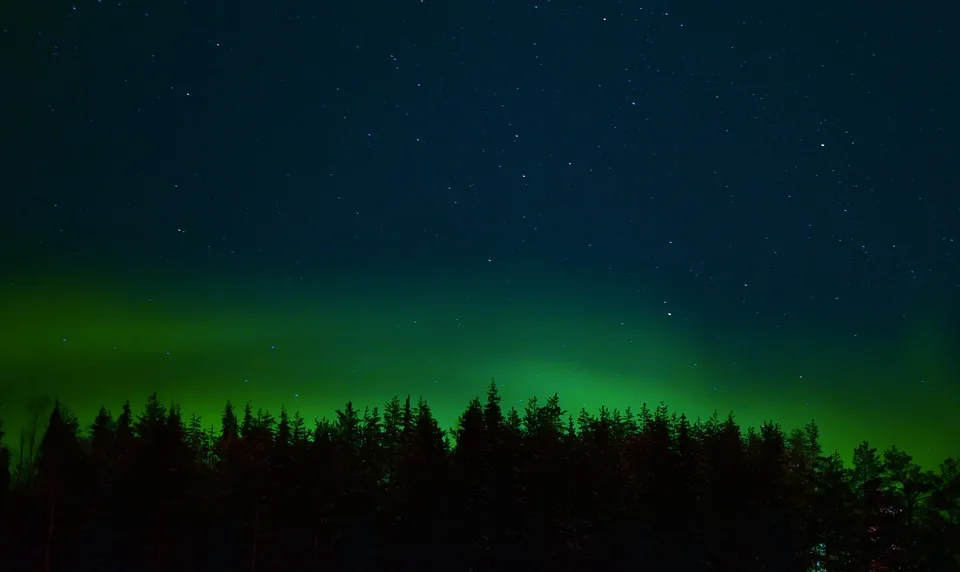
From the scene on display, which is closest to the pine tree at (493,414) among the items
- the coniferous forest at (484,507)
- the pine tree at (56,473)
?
the coniferous forest at (484,507)

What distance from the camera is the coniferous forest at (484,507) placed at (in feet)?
167

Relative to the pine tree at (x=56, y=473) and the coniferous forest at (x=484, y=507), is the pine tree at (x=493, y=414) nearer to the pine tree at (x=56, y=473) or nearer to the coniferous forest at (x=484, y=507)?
the coniferous forest at (x=484, y=507)

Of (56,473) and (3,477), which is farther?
(3,477)

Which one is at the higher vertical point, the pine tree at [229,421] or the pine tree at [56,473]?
the pine tree at [229,421]

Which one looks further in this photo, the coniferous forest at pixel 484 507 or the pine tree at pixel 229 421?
the pine tree at pixel 229 421

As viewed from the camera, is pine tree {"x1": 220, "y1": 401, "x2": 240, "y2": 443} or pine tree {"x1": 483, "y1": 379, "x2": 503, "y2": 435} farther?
pine tree {"x1": 220, "y1": 401, "x2": 240, "y2": 443}

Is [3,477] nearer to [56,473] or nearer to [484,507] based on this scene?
[56,473]

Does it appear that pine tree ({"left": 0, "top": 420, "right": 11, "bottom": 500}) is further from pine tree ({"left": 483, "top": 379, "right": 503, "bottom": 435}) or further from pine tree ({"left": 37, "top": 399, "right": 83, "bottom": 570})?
pine tree ({"left": 483, "top": 379, "right": 503, "bottom": 435})

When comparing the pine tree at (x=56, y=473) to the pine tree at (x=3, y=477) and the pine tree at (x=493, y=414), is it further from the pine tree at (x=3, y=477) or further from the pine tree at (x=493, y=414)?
the pine tree at (x=493, y=414)

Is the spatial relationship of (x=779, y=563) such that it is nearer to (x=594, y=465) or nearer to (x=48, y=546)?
(x=594, y=465)

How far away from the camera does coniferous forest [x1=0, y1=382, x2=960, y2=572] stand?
50.8 meters

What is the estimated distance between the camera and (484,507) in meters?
50.9

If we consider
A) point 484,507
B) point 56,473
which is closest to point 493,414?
point 484,507

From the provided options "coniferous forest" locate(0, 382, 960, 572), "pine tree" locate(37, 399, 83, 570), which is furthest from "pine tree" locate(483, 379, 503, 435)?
"pine tree" locate(37, 399, 83, 570)
